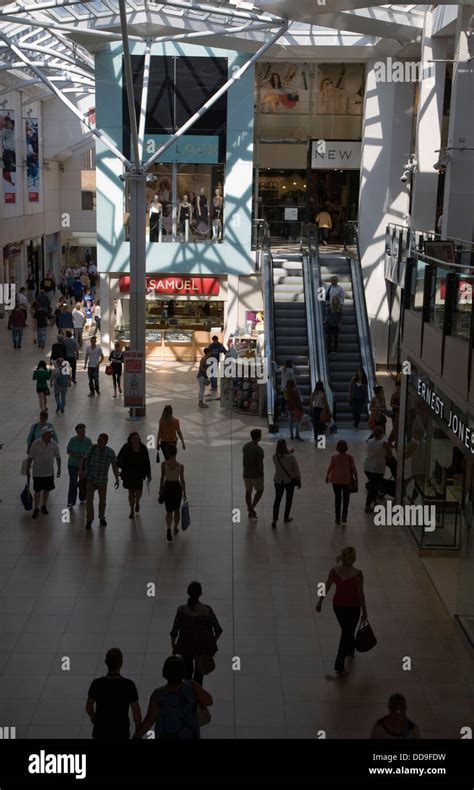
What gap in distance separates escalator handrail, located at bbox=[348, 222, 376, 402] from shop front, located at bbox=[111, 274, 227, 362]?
4.27 metres

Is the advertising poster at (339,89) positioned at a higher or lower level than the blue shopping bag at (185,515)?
higher

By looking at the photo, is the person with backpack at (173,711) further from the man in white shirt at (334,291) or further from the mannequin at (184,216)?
the mannequin at (184,216)

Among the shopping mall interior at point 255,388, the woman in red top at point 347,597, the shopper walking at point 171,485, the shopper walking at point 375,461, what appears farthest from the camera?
the shopper walking at point 375,461

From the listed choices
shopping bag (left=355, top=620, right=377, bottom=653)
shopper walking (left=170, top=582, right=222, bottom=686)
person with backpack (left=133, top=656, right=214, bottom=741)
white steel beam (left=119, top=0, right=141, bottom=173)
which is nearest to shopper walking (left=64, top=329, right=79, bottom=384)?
white steel beam (left=119, top=0, right=141, bottom=173)

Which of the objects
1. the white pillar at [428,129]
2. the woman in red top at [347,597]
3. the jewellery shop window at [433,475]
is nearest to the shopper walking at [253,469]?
the jewellery shop window at [433,475]

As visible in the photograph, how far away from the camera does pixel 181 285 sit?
98.8ft

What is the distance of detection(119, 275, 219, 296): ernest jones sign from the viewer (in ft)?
98.5

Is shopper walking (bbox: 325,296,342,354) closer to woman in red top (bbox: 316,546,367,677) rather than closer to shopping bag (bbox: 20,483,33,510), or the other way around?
shopping bag (bbox: 20,483,33,510)

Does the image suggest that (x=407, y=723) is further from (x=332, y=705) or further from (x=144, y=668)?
(x=144, y=668)

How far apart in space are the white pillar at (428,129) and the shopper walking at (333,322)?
356cm

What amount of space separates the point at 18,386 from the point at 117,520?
11.6 metres

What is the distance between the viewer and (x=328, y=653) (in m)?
10.4

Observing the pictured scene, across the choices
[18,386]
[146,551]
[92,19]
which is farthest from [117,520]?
[92,19]

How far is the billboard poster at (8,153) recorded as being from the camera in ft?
135
